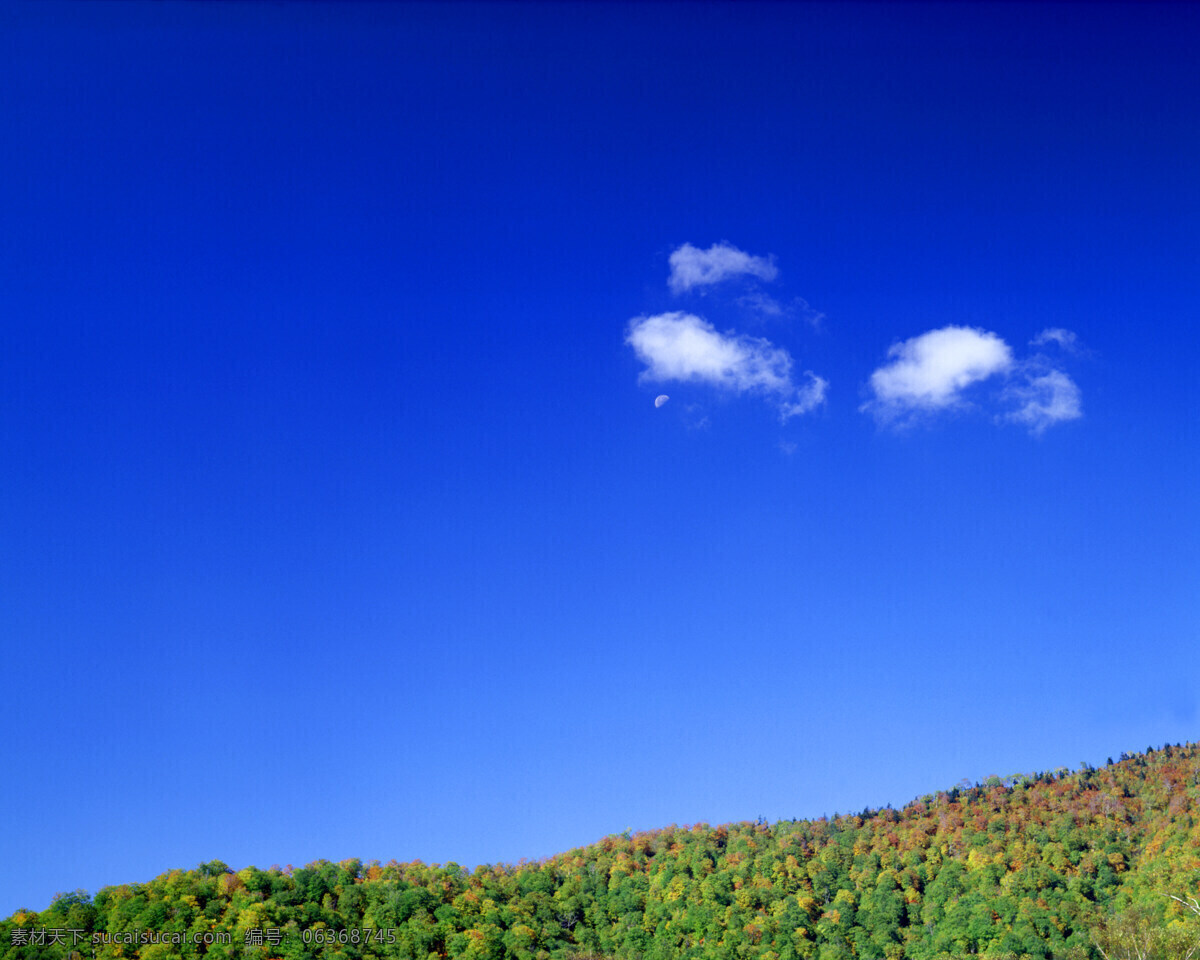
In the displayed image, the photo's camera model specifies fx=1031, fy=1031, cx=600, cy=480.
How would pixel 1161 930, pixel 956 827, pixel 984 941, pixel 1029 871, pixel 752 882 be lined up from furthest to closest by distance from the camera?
pixel 956 827
pixel 752 882
pixel 1029 871
pixel 984 941
pixel 1161 930

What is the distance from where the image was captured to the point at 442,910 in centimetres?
11612

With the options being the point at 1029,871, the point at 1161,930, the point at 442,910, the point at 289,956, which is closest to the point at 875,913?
the point at 1029,871

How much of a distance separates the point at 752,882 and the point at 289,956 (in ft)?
192

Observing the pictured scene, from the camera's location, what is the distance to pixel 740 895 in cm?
12794

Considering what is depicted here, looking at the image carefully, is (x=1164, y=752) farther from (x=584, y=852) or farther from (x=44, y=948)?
(x=44, y=948)

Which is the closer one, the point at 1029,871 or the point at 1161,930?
the point at 1161,930

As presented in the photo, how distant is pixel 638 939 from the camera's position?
125 m

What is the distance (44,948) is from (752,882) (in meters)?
79.7

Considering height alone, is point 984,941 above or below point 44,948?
below

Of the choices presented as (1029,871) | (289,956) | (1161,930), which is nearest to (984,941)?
(1029,871)

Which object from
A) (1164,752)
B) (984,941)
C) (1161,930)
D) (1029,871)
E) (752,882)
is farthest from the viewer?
(1164,752)

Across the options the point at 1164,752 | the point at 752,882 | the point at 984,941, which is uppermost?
the point at 1164,752

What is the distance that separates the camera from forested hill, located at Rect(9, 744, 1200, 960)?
106m

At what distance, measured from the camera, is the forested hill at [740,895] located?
106 m
